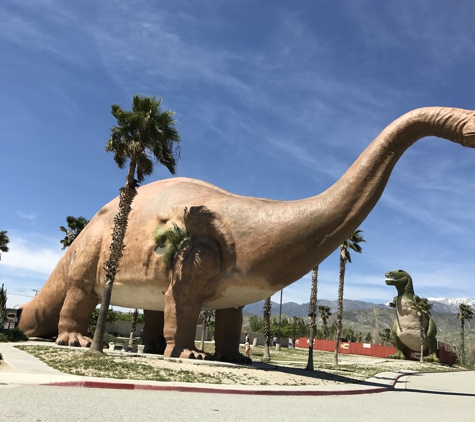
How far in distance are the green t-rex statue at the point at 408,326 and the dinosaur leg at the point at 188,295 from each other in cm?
3090

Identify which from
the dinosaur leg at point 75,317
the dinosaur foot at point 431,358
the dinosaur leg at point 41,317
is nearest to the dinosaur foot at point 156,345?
the dinosaur leg at point 75,317

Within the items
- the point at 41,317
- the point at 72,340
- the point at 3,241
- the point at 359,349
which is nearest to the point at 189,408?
the point at 72,340

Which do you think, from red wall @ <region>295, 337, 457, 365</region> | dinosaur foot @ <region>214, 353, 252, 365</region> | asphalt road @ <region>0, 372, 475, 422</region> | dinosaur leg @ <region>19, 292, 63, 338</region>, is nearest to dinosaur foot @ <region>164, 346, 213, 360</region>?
dinosaur foot @ <region>214, 353, 252, 365</region>

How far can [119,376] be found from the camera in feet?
31.9

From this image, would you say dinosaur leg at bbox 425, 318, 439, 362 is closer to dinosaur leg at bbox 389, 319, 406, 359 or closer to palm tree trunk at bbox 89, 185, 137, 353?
dinosaur leg at bbox 389, 319, 406, 359

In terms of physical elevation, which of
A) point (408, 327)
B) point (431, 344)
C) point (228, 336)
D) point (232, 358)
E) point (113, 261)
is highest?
point (113, 261)

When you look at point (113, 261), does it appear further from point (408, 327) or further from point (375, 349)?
point (375, 349)

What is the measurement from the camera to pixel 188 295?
14.2 metres

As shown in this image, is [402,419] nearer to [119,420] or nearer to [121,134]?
[119,420]

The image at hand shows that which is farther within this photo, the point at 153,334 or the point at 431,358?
the point at 431,358

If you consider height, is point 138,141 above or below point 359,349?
above

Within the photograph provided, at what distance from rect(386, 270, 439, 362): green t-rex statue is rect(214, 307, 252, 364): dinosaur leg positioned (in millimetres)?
28629

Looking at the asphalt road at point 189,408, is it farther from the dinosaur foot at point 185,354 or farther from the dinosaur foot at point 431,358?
the dinosaur foot at point 431,358

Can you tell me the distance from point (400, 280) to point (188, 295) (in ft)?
108
